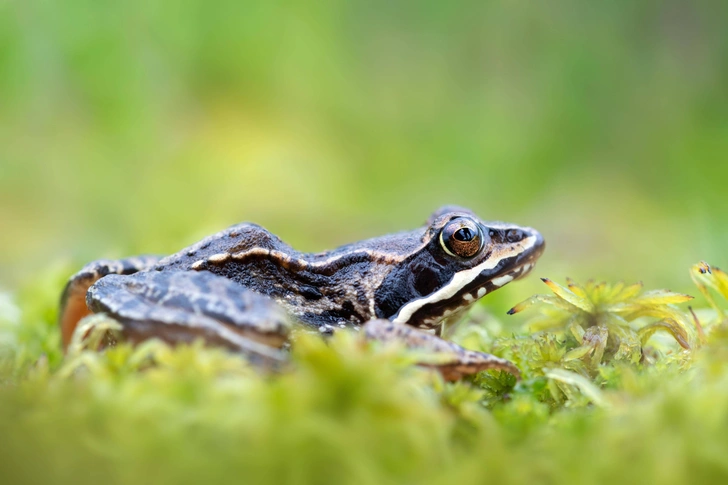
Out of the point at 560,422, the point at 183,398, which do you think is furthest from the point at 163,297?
the point at 560,422

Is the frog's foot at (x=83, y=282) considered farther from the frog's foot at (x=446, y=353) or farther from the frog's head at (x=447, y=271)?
the frog's foot at (x=446, y=353)

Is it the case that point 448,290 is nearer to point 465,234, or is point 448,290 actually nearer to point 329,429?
point 465,234

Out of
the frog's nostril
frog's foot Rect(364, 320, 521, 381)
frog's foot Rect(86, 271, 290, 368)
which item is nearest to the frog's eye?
the frog's nostril

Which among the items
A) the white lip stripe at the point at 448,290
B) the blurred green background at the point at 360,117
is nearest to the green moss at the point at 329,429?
the white lip stripe at the point at 448,290

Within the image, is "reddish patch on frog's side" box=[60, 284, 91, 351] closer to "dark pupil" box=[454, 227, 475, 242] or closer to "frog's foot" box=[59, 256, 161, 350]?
"frog's foot" box=[59, 256, 161, 350]

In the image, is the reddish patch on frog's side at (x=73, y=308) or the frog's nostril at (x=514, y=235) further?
the reddish patch on frog's side at (x=73, y=308)

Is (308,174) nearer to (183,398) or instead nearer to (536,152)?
(536,152)
